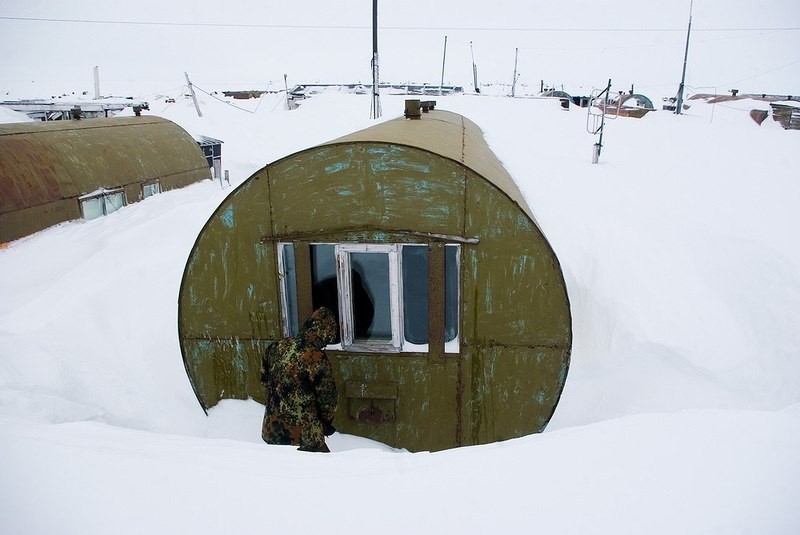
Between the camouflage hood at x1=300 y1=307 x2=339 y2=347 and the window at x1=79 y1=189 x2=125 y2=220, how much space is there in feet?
30.1

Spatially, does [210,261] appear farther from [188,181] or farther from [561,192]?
[188,181]

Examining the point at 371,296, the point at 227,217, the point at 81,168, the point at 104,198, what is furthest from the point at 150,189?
the point at 371,296

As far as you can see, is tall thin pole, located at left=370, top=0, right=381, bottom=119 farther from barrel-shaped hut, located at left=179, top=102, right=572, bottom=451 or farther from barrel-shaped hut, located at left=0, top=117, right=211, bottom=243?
barrel-shaped hut, located at left=179, top=102, right=572, bottom=451

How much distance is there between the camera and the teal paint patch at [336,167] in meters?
4.70

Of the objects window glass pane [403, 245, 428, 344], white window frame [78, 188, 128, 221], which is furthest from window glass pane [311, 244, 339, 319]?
white window frame [78, 188, 128, 221]

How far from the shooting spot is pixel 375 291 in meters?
4.99

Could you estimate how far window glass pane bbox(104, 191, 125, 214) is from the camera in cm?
1200

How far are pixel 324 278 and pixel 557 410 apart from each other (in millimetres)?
2817

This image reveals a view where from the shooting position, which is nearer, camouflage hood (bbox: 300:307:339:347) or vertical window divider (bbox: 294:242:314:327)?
camouflage hood (bbox: 300:307:339:347)

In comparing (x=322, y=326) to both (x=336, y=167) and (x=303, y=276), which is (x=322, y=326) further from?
(x=336, y=167)

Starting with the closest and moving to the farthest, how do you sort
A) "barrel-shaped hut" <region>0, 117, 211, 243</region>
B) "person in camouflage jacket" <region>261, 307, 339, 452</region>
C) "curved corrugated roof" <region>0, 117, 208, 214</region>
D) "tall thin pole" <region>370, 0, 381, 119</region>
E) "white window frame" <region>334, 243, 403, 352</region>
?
"person in camouflage jacket" <region>261, 307, 339, 452</region> → "white window frame" <region>334, 243, 403, 352</region> → "barrel-shaped hut" <region>0, 117, 211, 243</region> → "curved corrugated roof" <region>0, 117, 208, 214</region> → "tall thin pole" <region>370, 0, 381, 119</region>

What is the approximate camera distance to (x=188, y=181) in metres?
15.2

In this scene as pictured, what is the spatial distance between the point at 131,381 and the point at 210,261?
6.38ft

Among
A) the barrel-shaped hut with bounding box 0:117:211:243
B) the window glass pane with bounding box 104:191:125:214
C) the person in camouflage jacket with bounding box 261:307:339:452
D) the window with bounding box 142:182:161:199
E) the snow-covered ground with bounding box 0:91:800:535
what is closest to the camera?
the snow-covered ground with bounding box 0:91:800:535
